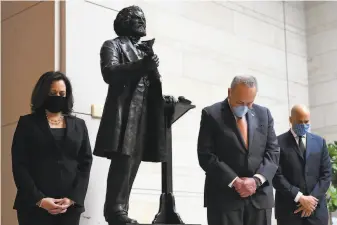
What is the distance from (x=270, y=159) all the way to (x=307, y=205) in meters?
0.98

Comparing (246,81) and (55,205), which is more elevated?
(246,81)

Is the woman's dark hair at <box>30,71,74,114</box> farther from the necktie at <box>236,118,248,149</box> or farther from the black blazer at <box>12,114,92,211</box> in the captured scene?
the necktie at <box>236,118,248,149</box>

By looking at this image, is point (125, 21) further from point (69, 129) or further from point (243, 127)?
point (243, 127)

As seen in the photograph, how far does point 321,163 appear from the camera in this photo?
606cm

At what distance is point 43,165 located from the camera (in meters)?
4.87

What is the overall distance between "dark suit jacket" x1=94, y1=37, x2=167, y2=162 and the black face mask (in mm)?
603

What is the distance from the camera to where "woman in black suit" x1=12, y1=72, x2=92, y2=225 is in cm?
475

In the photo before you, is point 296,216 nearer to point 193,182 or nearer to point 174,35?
point 193,182

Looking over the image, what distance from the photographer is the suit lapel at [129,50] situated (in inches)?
183

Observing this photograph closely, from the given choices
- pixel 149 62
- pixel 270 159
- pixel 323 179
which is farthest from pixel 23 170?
pixel 323 179

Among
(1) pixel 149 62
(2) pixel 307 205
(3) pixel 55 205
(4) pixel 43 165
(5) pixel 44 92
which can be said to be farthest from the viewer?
(2) pixel 307 205

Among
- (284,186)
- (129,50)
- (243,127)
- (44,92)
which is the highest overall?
(129,50)

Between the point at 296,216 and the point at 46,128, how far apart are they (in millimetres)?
2510

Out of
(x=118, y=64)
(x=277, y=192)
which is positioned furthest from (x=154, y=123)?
(x=277, y=192)
